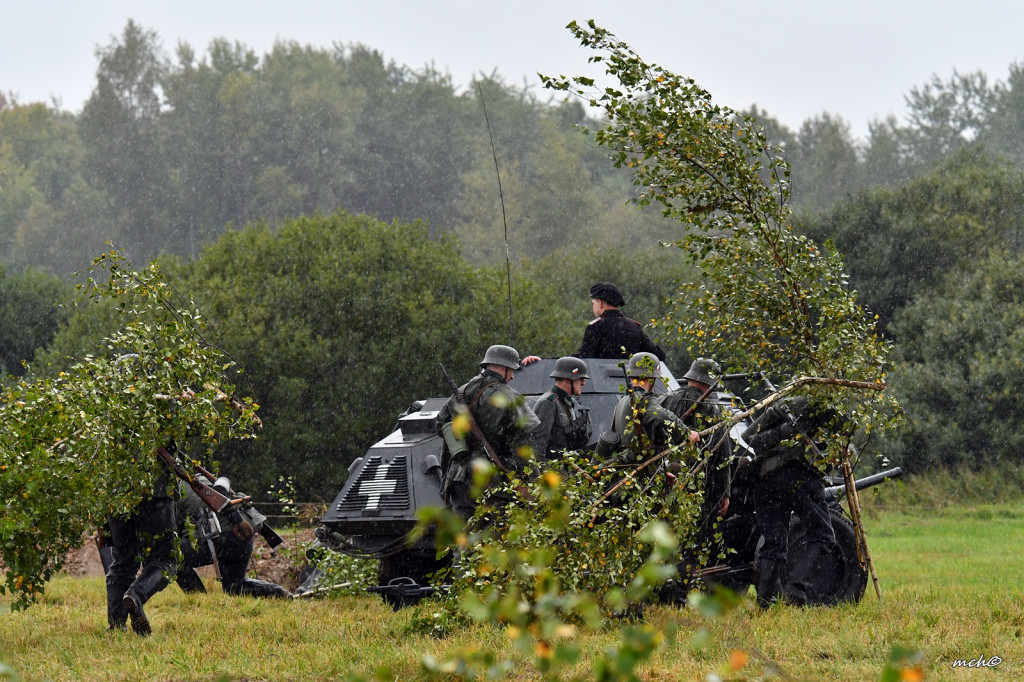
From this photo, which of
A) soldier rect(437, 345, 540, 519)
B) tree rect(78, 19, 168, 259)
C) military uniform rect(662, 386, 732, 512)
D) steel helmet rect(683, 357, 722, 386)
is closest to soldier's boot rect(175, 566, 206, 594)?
soldier rect(437, 345, 540, 519)

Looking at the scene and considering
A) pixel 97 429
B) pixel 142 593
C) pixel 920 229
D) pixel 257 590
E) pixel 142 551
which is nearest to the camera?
pixel 97 429

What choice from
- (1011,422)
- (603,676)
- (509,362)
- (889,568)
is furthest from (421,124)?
(603,676)

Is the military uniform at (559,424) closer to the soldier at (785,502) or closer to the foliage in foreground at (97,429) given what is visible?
the soldier at (785,502)

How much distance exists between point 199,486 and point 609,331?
4.05 metres

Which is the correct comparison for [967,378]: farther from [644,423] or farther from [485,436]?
[485,436]

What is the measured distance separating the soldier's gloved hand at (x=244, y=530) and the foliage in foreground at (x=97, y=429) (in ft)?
4.82

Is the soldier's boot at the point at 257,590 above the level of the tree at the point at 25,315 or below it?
below

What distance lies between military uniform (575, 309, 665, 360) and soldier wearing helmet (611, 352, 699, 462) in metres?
1.40

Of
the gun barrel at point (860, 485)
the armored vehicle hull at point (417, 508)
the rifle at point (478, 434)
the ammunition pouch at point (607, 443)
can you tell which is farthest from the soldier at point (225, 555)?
the gun barrel at point (860, 485)

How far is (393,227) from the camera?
2462cm

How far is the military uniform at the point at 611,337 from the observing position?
35.9 ft

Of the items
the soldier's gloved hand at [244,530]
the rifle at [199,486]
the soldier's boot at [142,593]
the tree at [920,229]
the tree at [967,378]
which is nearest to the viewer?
the soldier's boot at [142,593]

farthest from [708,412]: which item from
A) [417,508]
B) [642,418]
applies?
[417,508]

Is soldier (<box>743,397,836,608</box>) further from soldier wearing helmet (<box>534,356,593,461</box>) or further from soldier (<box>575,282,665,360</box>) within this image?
soldier (<box>575,282,665,360</box>)
